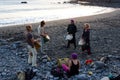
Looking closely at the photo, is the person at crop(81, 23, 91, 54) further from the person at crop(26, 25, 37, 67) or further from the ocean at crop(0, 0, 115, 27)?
the ocean at crop(0, 0, 115, 27)

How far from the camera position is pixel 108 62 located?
1761 centimetres

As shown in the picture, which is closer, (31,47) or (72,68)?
(72,68)

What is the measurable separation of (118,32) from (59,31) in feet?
15.3

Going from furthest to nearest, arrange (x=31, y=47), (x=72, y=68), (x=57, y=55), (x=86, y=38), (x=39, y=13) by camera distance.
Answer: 1. (x=39, y=13)
2. (x=57, y=55)
3. (x=86, y=38)
4. (x=31, y=47)
5. (x=72, y=68)

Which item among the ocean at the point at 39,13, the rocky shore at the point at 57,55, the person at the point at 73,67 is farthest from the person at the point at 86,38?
the ocean at the point at 39,13

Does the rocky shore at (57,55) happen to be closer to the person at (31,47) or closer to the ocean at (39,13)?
the person at (31,47)

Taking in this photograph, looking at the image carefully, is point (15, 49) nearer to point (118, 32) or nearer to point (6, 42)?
point (6, 42)

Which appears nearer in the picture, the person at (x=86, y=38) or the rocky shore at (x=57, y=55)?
the rocky shore at (x=57, y=55)

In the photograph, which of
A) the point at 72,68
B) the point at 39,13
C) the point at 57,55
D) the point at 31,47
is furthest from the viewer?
the point at 39,13

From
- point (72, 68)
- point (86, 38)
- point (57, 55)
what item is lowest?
point (57, 55)

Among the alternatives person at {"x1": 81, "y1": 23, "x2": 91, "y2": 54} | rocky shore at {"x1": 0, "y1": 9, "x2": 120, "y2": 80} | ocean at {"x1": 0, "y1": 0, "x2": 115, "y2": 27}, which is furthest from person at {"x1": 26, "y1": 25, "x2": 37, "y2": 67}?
ocean at {"x1": 0, "y1": 0, "x2": 115, "y2": 27}

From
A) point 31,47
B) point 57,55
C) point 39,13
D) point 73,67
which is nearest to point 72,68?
point 73,67

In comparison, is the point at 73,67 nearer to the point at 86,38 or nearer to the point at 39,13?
the point at 86,38

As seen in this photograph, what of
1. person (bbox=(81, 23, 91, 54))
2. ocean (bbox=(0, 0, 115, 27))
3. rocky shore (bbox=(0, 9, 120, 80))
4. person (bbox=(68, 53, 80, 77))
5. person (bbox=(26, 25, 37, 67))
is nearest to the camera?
person (bbox=(68, 53, 80, 77))
